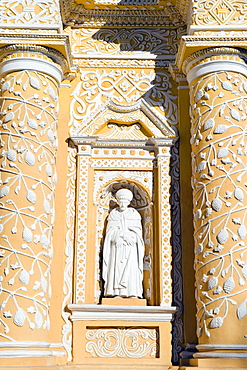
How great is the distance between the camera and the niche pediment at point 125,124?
255 inches

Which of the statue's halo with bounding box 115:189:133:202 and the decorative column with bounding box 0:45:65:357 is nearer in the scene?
the decorative column with bounding box 0:45:65:357

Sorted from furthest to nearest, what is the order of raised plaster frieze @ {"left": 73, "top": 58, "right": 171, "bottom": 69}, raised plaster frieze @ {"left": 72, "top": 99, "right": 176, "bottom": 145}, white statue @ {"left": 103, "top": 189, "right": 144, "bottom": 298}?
raised plaster frieze @ {"left": 73, "top": 58, "right": 171, "bottom": 69}, raised plaster frieze @ {"left": 72, "top": 99, "right": 176, "bottom": 145}, white statue @ {"left": 103, "top": 189, "right": 144, "bottom": 298}

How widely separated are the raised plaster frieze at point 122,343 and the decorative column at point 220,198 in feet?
2.09

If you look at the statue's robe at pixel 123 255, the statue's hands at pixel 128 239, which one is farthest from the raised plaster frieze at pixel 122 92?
the statue's hands at pixel 128 239

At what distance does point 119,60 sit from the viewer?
6.79m

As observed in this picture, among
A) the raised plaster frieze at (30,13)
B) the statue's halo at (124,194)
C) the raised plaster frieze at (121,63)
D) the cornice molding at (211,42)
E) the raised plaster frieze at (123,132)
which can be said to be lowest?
the statue's halo at (124,194)

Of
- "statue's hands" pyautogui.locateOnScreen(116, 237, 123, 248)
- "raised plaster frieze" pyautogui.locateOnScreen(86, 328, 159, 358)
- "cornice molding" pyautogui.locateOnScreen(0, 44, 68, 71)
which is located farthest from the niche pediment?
"raised plaster frieze" pyautogui.locateOnScreen(86, 328, 159, 358)

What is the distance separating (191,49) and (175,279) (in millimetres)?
2455

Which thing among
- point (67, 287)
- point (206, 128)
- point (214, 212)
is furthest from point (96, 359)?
point (206, 128)

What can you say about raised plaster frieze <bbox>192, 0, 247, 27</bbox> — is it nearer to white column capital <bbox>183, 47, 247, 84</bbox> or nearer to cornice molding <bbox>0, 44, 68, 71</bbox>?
white column capital <bbox>183, 47, 247, 84</bbox>

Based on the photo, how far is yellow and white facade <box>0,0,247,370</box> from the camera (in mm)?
5316

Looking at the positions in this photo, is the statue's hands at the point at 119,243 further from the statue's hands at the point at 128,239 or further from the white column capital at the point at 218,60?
the white column capital at the point at 218,60

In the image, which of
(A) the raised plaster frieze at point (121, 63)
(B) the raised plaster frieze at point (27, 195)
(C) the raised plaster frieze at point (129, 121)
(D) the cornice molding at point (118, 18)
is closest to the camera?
(B) the raised plaster frieze at point (27, 195)

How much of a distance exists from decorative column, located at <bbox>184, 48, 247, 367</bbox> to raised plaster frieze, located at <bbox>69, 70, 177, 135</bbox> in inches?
18.0
